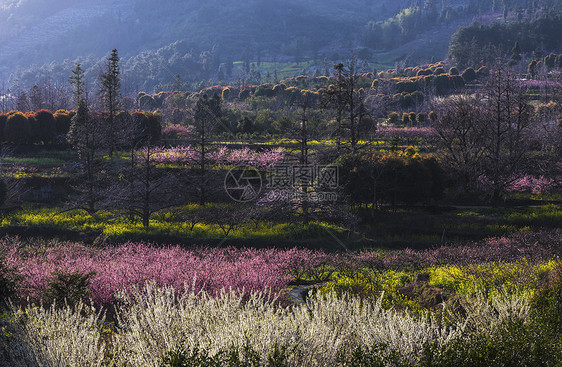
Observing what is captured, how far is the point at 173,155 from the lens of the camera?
27.2 meters

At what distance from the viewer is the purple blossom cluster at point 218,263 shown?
9.39 metres

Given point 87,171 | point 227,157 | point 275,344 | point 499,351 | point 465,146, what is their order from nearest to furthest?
point 275,344 → point 499,351 → point 87,171 → point 227,157 → point 465,146

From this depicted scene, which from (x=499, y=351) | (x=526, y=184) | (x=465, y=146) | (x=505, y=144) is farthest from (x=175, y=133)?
(x=499, y=351)

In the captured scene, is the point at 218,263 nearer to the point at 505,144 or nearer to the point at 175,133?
the point at 505,144

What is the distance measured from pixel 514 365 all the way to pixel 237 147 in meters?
28.4

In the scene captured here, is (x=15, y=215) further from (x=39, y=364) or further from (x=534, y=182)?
(x=534, y=182)

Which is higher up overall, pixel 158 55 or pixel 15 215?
pixel 158 55

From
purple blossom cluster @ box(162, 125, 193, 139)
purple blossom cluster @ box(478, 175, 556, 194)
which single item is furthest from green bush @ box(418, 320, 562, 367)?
purple blossom cluster @ box(162, 125, 193, 139)

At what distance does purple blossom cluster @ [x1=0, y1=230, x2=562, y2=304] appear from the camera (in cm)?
939

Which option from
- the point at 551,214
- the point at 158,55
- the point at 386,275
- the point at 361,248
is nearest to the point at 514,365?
the point at 386,275

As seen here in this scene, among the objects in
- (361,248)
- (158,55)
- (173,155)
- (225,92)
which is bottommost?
(361,248)

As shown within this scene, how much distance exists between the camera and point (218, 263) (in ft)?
39.9

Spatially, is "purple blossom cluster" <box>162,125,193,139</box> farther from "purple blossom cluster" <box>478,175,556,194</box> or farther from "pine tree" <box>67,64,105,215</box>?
"purple blossom cluster" <box>478,175,556,194</box>

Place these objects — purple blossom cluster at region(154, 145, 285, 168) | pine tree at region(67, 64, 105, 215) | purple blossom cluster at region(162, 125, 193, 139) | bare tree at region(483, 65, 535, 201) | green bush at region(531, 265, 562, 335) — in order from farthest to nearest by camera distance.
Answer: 1. purple blossom cluster at region(162, 125, 193, 139)
2. purple blossom cluster at region(154, 145, 285, 168)
3. bare tree at region(483, 65, 535, 201)
4. pine tree at region(67, 64, 105, 215)
5. green bush at region(531, 265, 562, 335)
